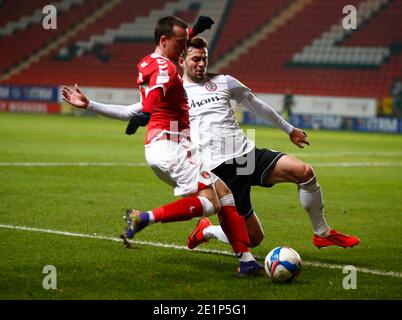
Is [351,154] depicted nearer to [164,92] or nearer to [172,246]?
[172,246]

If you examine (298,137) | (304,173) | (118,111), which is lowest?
(304,173)

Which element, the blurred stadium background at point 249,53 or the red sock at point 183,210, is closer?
the red sock at point 183,210

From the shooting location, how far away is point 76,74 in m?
44.8

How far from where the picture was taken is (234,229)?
6477mm

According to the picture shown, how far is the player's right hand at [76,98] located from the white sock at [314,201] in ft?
7.16

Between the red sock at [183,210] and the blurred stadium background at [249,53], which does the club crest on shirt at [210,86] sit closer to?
the red sock at [183,210]

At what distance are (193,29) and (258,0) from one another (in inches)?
1539

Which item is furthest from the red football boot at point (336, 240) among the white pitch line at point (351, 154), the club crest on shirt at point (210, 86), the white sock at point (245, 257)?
the white pitch line at point (351, 154)

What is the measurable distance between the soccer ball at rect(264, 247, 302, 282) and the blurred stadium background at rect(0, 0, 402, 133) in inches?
997

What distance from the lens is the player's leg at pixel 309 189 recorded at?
709 centimetres

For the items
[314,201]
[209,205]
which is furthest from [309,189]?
[209,205]

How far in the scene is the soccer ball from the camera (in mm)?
6105

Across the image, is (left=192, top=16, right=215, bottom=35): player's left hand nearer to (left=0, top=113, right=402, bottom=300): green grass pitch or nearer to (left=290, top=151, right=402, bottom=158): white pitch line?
(left=0, top=113, right=402, bottom=300): green grass pitch

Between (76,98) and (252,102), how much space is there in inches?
73.2
